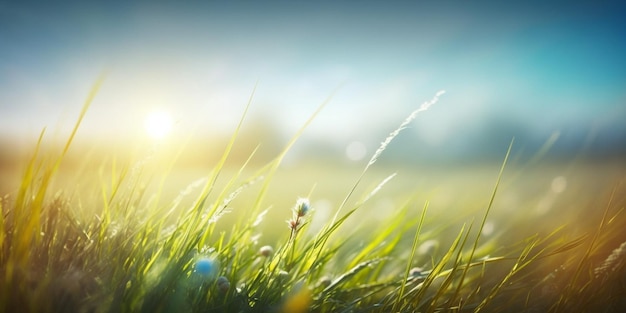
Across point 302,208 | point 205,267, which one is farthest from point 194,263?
point 302,208

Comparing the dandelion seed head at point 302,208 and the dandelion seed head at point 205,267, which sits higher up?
the dandelion seed head at point 302,208

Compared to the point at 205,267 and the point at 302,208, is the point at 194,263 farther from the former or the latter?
the point at 302,208

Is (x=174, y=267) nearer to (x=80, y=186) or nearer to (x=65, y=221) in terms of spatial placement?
(x=65, y=221)

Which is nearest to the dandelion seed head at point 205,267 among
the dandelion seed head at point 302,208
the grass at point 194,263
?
the grass at point 194,263

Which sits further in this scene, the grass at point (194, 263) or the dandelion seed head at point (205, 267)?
the dandelion seed head at point (205, 267)

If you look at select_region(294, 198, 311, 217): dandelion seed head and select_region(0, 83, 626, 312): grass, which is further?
select_region(294, 198, 311, 217): dandelion seed head

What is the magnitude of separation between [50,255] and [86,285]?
0.17 meters

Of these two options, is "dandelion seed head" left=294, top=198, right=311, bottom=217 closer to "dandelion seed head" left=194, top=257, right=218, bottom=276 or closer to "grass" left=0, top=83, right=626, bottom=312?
"grass" left=0, top=83, right=626, bottom=312

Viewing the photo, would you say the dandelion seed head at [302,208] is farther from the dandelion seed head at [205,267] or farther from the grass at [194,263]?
the dandelion seed head at [205,267]

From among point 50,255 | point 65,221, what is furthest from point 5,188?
point 50,255

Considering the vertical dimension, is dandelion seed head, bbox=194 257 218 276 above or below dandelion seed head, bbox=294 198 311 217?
below

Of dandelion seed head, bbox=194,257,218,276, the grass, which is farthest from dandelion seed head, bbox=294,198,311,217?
dandelion seed head, bbox=194,257,218,276

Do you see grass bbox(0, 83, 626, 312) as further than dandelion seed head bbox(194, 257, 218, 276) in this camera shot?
No

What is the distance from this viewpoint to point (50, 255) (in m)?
1.33
